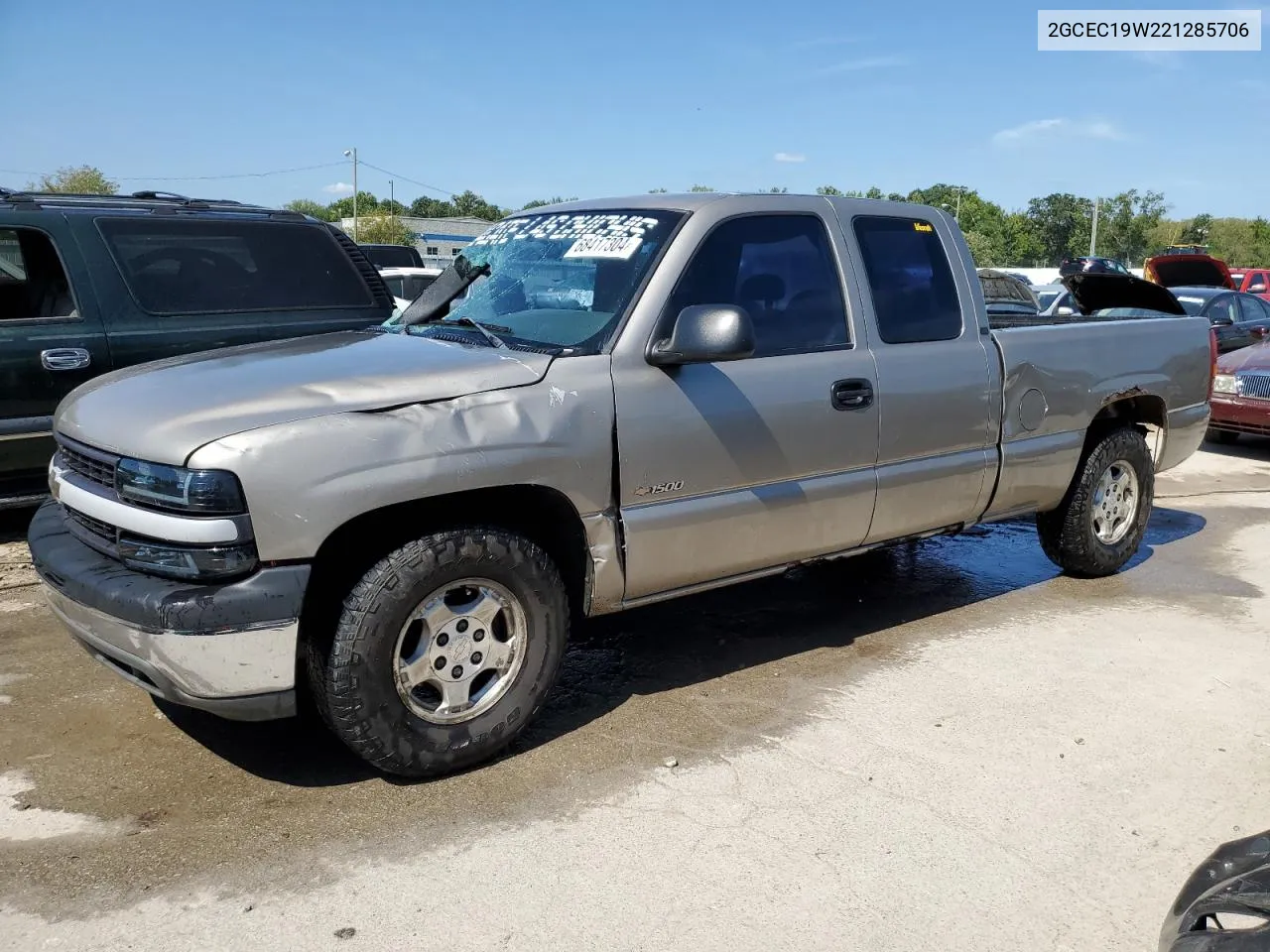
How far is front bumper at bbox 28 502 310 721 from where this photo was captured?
295 cm

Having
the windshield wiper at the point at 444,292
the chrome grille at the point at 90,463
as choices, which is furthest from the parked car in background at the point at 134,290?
the chrome grille at the point at 90,463

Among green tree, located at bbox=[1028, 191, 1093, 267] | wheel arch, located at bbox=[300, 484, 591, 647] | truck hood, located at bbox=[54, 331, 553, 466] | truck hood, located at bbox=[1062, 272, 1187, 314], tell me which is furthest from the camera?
green tree, located at bbox=[1028, 191, 1093, 267]

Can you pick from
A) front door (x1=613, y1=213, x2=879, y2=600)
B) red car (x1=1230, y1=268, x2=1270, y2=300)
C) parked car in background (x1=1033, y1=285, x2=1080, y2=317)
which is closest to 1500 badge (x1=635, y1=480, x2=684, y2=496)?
front door (x1=613, y1=213, x2=879, y2=600)

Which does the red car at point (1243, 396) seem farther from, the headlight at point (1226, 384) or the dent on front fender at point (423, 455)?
the dent on front fender at point (423, 455)

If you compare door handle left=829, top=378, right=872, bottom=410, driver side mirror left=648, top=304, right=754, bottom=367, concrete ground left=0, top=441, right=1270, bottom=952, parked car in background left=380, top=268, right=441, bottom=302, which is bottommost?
concrete ground left=0, top=441, right=1270, bottom=952

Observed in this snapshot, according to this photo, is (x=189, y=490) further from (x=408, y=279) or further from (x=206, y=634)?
(x=408, y=279)

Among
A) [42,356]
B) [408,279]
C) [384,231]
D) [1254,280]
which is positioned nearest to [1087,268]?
[42,356]

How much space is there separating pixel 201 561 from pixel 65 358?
3.22 meters

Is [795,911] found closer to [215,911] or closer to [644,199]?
[215,911]

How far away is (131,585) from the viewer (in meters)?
3.05

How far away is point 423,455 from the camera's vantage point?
10.4 feet

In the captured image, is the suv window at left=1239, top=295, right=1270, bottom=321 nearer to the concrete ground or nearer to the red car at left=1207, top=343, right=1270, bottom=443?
the red car at left=1207, top=343, right=1270, bottom=443

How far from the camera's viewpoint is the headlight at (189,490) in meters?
2.93

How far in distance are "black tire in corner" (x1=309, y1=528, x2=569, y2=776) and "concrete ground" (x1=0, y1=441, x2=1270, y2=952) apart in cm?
14
